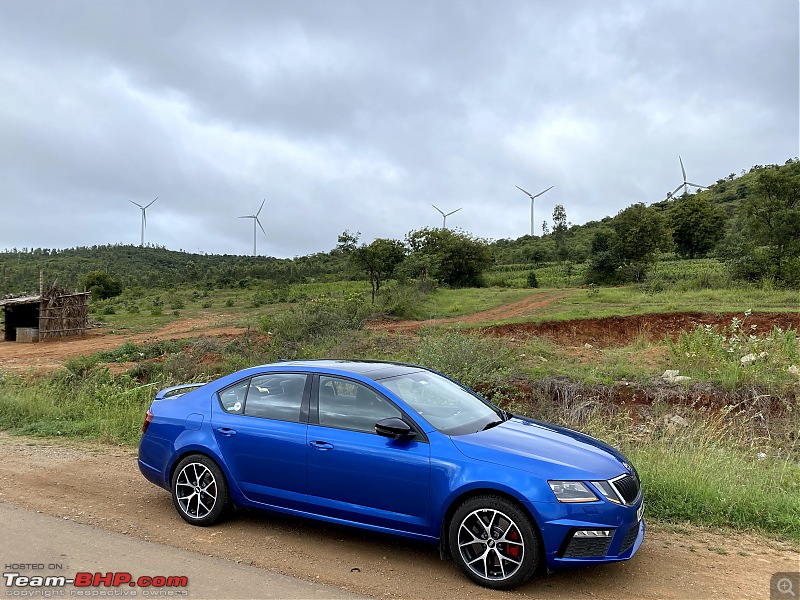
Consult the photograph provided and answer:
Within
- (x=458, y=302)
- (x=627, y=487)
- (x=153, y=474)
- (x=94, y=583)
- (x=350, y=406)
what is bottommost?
(x=94, y=583)

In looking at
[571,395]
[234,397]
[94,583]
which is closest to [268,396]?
[234,397]

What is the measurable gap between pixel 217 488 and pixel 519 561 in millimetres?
2688

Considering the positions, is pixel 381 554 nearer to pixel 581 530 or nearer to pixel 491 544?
pixel 491 544

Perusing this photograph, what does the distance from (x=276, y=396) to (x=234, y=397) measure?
0.45 metres

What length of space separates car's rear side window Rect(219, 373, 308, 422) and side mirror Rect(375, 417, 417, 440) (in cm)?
92

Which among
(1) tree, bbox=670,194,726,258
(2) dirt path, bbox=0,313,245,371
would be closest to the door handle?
(2) dirt path, bbox=0,313,245,371

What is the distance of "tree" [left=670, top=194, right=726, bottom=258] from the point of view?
5791 centimetres

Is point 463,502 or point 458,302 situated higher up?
point 458,302

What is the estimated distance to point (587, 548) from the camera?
448 cm

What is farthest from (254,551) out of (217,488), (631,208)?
(631,208)

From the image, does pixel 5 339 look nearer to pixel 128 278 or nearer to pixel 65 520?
pixel 65 520

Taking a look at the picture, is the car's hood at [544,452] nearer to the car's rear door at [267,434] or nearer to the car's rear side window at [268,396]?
the car's rear door at [267,434]

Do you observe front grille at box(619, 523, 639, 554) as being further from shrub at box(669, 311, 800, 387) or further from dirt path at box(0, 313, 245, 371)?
dirt path at box(0, 313, 245, 371)

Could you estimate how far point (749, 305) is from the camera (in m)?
22.5
